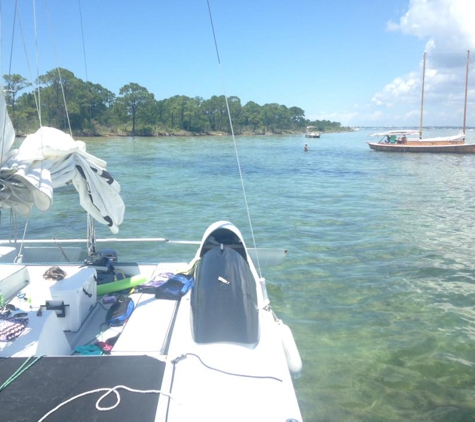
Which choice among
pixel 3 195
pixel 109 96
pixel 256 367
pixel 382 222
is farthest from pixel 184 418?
pixel 109 96

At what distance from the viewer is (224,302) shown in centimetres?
396

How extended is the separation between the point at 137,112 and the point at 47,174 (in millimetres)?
107034

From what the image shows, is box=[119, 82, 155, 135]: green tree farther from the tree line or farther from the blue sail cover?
the blue sail cover

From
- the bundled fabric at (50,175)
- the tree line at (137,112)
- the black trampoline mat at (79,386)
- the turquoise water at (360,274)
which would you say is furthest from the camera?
the tree line at (137,112)

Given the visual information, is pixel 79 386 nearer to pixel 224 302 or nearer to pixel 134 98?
pixel 224 302

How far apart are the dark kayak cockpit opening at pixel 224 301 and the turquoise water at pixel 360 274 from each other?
186 centimetres

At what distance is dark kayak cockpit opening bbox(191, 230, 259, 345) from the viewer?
367cm

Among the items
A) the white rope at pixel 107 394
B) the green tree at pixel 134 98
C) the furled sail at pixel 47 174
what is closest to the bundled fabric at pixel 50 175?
the furled sail at pixel 47 174

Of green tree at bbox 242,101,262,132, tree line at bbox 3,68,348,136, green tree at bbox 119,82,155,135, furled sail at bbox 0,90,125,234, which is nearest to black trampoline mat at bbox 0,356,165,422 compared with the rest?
furled sail at bbox 0,90,125,234

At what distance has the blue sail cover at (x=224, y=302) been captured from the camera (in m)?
3.66

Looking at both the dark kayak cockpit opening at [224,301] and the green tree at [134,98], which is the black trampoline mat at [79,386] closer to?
the dark kayak cockpit opening at [224,301]

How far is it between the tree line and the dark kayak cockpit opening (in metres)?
62.2

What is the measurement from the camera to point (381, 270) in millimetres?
9633

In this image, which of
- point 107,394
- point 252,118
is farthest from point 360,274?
point 252,118
